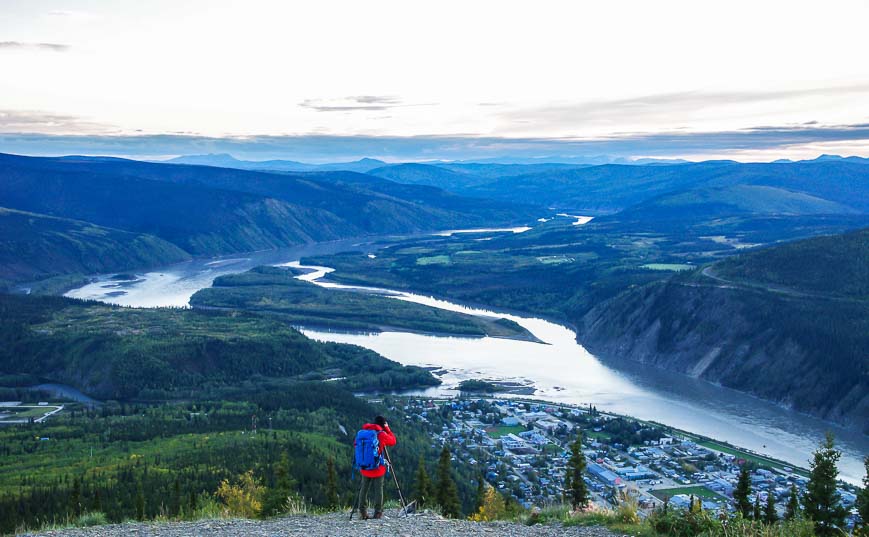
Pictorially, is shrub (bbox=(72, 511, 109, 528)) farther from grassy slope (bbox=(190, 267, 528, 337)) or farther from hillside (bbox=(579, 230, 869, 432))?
grassy slope (bbox=(190, 267, 528, 337))

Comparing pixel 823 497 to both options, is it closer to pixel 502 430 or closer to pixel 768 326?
pixel 502 430

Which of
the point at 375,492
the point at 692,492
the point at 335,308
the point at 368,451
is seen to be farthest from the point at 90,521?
the point at 335,308

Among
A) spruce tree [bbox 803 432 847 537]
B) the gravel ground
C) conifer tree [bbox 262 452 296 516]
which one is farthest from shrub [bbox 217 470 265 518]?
spruce tree [bbox 803 432 847 537]

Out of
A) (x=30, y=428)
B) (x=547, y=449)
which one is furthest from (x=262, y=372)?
(x=547, y=449)

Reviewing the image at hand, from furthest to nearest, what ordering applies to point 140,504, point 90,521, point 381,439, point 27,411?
point 27,411 → point 140,504 → point 90,521 → point 381,439

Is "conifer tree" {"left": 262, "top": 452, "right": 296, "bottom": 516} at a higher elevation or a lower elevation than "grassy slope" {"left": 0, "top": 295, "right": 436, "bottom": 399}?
higher
